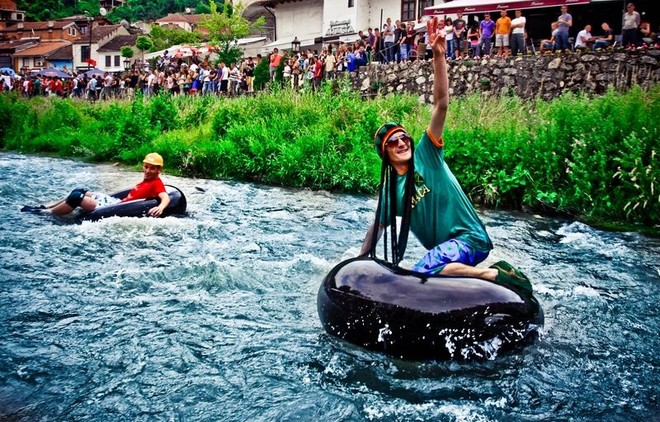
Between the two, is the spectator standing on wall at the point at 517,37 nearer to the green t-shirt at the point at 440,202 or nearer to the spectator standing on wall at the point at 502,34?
the spectator standing on wall at the point at 502,34

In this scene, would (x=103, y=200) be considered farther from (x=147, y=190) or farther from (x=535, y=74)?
(x=535, y=74)

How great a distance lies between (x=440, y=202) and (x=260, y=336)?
2.16 metres

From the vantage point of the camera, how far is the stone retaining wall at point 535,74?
1675 centimetres

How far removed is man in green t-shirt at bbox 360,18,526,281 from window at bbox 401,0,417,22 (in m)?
31.0

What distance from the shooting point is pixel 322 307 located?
562cm

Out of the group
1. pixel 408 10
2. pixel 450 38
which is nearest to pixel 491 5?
pixel 450 38

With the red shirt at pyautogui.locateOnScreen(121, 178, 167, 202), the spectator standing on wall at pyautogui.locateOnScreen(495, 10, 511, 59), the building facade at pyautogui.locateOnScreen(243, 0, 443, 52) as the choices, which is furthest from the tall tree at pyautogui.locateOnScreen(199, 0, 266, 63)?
the red shirt at pyautogui.locateOnScreen(121, 178, 167, 202)

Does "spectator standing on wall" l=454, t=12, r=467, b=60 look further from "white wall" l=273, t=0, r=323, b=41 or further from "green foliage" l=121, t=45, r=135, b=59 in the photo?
"green foliage" l=121, t=45, r=135, b=59

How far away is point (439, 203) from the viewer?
5465mm

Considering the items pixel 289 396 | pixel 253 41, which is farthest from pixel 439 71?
pixel 253 41

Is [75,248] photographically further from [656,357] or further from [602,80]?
[602,80]

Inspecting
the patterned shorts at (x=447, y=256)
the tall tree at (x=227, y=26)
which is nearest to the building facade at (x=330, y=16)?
the tall tree at (x=227, y=26)

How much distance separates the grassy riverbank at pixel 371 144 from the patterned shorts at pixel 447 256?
6.83 m

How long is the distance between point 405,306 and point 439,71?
6.40 feet
